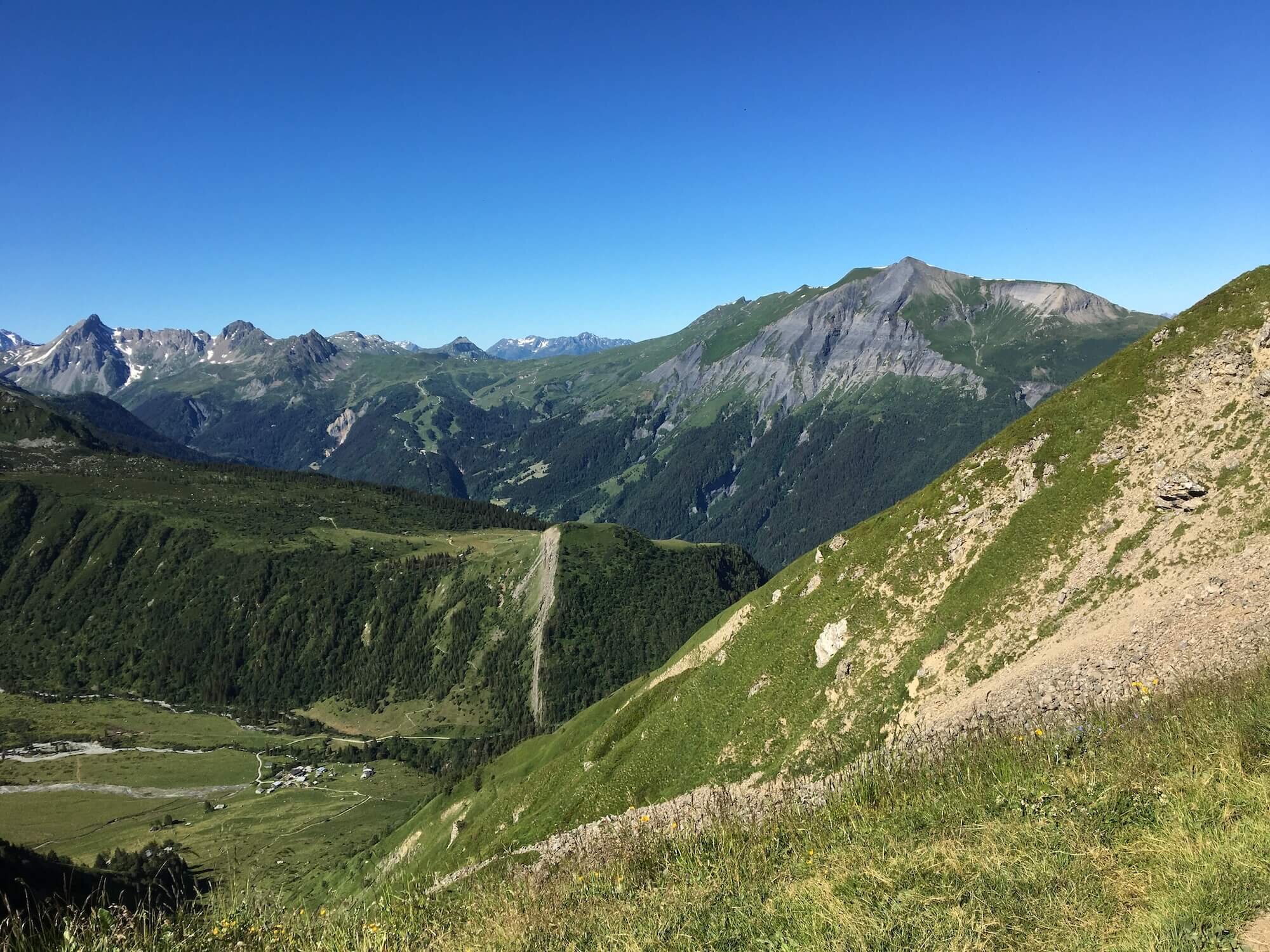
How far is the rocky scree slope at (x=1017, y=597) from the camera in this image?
36062 mm

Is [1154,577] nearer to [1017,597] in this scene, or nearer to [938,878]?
[1017,597]

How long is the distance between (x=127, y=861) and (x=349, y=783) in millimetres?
68462

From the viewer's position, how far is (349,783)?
18288cm

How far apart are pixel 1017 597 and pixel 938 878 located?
4106cm

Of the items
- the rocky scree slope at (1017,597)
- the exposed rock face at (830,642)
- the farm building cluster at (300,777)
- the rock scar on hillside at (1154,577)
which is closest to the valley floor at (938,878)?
the rocky scree slope at (1017,597)

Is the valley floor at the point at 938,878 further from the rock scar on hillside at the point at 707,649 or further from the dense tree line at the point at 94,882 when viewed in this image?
the rock scar on hillside at the point at 707,649

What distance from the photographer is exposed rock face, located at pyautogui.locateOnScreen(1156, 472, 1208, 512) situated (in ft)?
134

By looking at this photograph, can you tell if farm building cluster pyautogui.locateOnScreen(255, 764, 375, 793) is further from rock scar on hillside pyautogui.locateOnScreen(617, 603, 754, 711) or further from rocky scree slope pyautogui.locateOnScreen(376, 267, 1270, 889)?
rock scar on hillside pyautogui.locateOnScreen(617, 603, 754, 711)

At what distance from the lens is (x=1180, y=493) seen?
1623 inches

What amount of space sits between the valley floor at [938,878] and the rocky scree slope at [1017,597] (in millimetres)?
20886

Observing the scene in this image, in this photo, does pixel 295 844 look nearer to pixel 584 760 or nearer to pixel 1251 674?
pixel 584 760

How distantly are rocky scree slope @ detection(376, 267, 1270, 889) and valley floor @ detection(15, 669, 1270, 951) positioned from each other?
68.5ft

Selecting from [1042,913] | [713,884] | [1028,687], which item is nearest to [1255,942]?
[1042,913]

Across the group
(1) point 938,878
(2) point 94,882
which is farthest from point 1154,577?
(2) point 94,882
